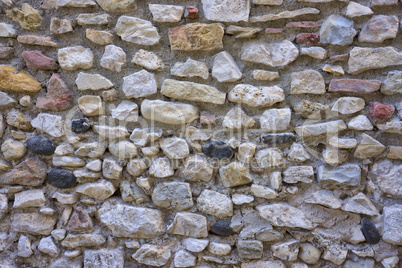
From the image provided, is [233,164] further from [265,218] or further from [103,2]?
[103,2]

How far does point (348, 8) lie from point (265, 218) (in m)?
1.00

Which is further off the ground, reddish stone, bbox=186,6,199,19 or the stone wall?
reddish stone, bbox=186,6,199,19

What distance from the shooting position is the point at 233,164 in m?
1.37

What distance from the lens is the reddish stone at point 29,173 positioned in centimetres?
147

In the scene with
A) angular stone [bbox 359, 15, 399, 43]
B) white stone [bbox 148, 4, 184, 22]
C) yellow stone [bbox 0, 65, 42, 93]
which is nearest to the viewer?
angular stone [bbox 359, 15, 399, 43]

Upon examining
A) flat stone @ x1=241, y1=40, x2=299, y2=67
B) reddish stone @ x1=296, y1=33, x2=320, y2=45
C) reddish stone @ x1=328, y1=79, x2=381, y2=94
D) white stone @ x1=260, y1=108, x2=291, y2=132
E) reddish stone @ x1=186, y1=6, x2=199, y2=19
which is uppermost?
reddish stone @ x1=186, y1=6, x2=199, y2=19

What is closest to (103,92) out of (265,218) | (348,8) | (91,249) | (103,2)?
(103,2)

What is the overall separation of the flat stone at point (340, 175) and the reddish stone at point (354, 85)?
33cm

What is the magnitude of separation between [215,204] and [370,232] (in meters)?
0.69

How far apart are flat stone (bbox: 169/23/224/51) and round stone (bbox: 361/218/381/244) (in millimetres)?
1022

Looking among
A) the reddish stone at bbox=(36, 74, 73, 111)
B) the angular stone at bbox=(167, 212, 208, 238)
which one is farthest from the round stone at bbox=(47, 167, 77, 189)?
the angular stone at bbox=(167, 212, 208, 238)

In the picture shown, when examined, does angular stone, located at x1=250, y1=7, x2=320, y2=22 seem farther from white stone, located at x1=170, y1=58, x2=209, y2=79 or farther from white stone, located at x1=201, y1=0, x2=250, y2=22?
white stone, located at x1=170, y1=58, x2=209, y2=79

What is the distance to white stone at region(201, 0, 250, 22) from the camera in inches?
52.2

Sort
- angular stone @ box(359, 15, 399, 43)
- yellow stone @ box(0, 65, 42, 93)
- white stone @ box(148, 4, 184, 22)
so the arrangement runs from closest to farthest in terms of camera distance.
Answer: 1. angular stone @ box(359, 15, 399, 43)
2. white stone @ box(148, 4, 184, 22)
3. yellow stone @ box(0, 65, 42, 93)
